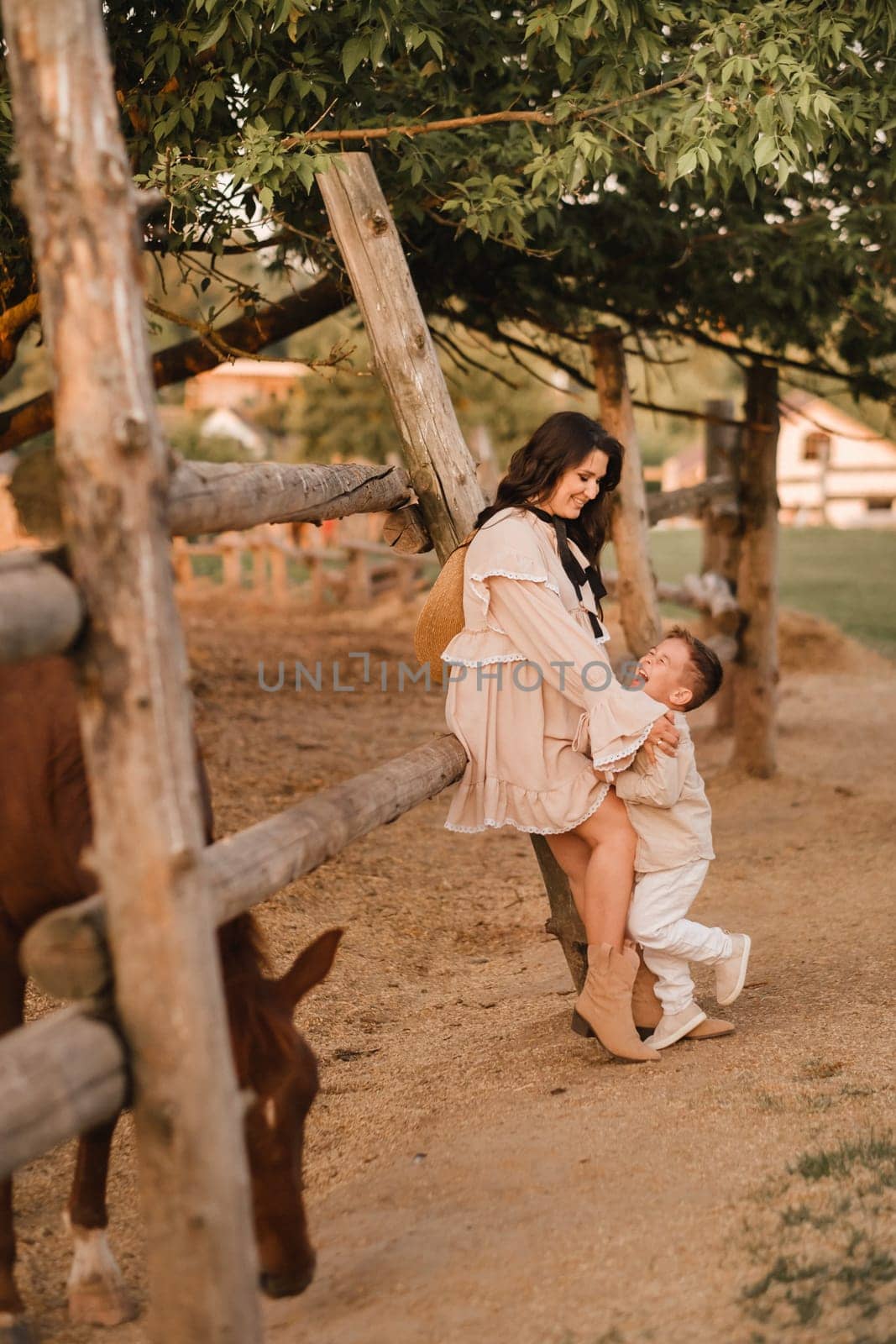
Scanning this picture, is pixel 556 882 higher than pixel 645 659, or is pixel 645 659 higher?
pixel 645 659

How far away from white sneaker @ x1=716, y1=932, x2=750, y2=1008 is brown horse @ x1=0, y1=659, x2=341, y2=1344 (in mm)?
1368

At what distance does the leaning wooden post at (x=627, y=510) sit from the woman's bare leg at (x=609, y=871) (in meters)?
2.76

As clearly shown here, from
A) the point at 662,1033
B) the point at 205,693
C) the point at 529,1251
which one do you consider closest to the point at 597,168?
the point at 662,1033

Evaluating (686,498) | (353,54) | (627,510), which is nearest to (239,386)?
(686,498)

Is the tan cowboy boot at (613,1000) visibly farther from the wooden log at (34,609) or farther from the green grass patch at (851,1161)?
the wooden log at (34,609)

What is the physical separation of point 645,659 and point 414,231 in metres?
2.91

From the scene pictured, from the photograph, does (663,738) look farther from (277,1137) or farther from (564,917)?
(277,1137)

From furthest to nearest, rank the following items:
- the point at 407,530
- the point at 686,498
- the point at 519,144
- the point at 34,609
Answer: the point at 686,498 < the point at 519,144 < the point at 407,530 < the point at 34,609

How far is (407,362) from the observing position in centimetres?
364

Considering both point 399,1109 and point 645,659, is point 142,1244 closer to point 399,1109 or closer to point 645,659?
point 399,1109

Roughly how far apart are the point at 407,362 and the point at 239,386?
41736 millimetres

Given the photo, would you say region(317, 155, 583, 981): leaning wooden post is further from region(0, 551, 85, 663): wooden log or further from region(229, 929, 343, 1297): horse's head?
region(0, 551, 85, 663): wooden log

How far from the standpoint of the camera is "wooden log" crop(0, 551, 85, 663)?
1683 millimetres

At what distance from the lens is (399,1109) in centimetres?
325
